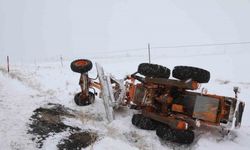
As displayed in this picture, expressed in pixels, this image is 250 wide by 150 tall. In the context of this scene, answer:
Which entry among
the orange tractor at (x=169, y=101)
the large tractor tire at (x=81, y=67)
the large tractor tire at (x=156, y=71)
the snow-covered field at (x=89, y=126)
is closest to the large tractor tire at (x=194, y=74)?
the orange tractor at (x=169, y=101)

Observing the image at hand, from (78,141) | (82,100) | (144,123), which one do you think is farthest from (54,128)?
(82,100)

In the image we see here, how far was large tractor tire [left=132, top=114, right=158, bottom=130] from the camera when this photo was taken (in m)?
8.01

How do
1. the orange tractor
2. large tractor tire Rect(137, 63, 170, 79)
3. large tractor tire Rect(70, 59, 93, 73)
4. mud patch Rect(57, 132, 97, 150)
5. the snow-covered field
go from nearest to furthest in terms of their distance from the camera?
mud patch Rect(57, 132, 97, 150) → the snow-covered field → the orange tractor → large tractor tire Rect(137, 63, 170, 79) → large tractor tire Rect(70, 59, 93, 73)

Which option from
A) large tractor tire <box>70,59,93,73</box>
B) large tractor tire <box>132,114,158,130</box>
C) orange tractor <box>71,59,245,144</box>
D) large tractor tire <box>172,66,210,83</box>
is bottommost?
large tractor tire <box>132,114,158,130</box>

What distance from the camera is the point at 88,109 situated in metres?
9.48

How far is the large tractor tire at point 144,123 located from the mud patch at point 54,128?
4.60ft

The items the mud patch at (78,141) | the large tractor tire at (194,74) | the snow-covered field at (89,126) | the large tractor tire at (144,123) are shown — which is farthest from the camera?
the large tractor tire at (144,123)

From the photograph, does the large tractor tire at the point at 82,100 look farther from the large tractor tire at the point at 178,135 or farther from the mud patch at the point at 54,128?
the large tractor tire at the point at 178,135

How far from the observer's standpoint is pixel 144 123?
8.03 m

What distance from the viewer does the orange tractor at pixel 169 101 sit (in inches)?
289

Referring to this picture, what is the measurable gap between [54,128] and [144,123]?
222cm

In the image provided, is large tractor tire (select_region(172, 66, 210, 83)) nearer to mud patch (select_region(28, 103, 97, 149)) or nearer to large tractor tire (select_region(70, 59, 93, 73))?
mud patch (select_region(28, 103, 97, 149))

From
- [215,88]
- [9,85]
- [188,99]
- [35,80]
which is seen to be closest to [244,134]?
[188,99]

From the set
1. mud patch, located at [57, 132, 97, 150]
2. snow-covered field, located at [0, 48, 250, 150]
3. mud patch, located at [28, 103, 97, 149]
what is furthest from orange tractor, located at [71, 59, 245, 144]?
mud patch, located at [57, 132, 97, 150]
